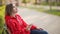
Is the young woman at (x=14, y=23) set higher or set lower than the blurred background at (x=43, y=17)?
higher

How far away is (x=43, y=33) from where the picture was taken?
17.6 ft

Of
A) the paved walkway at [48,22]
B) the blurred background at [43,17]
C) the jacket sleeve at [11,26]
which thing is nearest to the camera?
the jacket sleeve at [11,26]

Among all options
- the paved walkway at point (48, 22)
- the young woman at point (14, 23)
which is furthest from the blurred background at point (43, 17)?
the young woman at point (14, 23)

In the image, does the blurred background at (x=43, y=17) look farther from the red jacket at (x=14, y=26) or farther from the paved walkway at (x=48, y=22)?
the red jacket at (x=14, y=26)

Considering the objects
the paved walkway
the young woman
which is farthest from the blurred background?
the young woman

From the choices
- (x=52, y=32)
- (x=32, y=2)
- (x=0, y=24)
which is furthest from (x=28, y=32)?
(x=32, y=2)

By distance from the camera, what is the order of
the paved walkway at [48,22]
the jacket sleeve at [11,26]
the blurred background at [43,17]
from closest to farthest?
the jacket sleeve at [11,26] < the blurred background at [43,17] < the paved walkway at [48,22]

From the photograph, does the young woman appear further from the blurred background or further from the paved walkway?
the paved walkway

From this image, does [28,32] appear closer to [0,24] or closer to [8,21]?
[8,21]

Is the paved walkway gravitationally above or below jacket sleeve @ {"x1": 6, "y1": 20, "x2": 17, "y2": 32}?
below

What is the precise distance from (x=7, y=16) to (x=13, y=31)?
37cm

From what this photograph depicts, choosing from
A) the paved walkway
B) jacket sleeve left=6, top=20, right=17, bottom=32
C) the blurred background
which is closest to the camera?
jacket sleeve left=6, top=20, right=17, bottom=32

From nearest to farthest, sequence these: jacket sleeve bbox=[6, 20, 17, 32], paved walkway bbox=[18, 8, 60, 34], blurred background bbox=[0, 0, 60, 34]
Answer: jacket sleeve bbox=[6, 20, 17, 32]
blurred background bbox=[0, 0, 60, 34]
paved walkway bbox=[18, 8, 60, 34]

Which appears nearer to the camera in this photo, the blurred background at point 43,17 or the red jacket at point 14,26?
the red jacket at point 14,26
